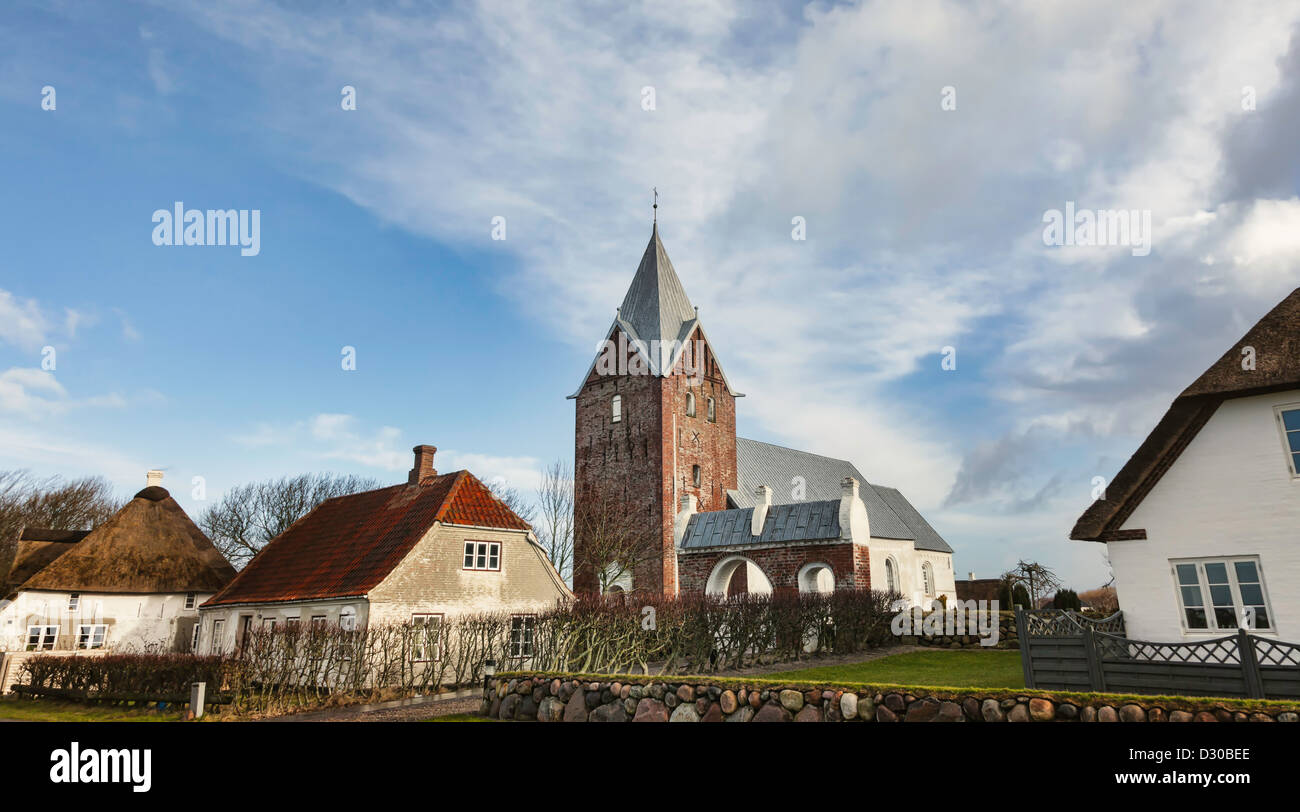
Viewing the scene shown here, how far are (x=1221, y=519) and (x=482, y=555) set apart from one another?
721 inches

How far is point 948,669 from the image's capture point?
61.1ft

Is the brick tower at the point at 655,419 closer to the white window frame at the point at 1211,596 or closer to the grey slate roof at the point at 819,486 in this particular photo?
the grey slate roof at the point at 819,486

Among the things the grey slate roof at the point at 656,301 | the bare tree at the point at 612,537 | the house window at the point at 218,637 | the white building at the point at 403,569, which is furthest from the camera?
the grey slate roof at the point at 656,301

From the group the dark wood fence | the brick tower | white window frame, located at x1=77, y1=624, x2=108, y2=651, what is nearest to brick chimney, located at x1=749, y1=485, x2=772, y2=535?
the brick tower

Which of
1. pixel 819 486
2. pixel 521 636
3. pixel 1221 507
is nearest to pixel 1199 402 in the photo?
pixel 1221 507

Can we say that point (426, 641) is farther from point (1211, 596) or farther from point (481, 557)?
point (1211, 596)

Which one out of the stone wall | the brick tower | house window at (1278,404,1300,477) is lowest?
the stone wall

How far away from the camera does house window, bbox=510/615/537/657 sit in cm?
1917

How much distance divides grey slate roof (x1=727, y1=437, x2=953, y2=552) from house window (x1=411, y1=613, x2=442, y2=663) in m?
20.6

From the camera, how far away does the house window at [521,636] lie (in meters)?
19.2

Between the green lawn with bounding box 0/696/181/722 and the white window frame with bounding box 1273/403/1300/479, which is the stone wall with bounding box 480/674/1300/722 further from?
the green lawn with bounding box 0/696/181/722

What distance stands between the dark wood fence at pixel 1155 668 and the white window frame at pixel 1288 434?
3.09 meters

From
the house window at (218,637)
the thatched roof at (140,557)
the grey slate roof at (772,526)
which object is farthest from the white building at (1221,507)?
the thatched roof at (140,557)

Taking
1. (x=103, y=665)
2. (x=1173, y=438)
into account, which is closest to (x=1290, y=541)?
(x=1173, y=438)
